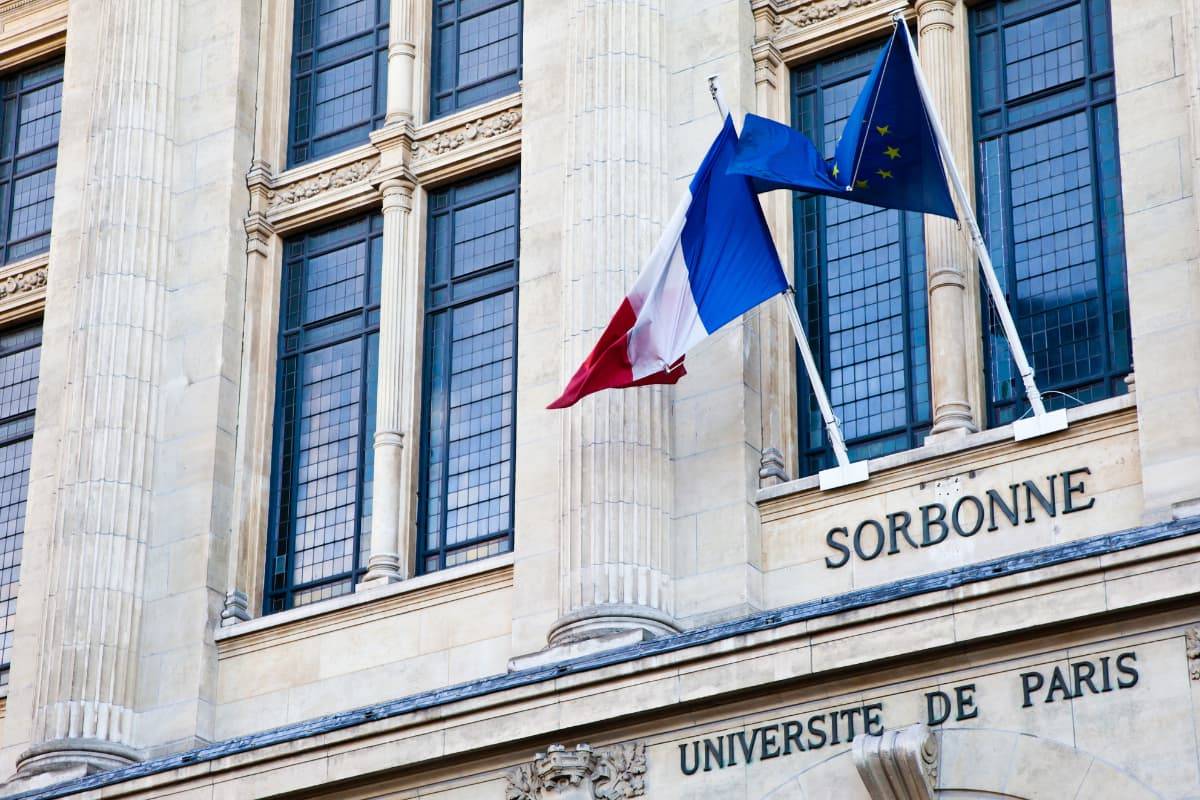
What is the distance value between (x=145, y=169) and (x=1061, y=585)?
14.4 metres

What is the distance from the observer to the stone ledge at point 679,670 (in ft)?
75.7

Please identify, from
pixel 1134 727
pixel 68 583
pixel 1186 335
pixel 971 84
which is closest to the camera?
pixel 1134 727

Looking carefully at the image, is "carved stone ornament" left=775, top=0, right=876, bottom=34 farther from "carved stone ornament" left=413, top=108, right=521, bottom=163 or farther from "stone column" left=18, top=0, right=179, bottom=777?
"stone column" left=18, top=0, right=179, bottom=777

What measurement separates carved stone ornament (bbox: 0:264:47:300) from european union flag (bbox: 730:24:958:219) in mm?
11749

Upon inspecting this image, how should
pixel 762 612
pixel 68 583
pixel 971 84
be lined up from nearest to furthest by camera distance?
pixel 762 612, pixel 971 84, pixel 68 583

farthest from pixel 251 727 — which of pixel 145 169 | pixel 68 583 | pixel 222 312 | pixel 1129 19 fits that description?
pixel 1129 19

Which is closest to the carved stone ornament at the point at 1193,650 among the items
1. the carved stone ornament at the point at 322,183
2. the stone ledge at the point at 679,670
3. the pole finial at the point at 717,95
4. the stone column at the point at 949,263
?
the stone ledge at the point at 679,670

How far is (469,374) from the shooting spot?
30.6 meters

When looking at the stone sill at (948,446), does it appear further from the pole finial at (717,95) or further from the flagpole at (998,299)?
the pole finial at (717,95)

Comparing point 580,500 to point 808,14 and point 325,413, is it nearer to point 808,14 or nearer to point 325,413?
point 325,413

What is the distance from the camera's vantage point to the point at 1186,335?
2464cm

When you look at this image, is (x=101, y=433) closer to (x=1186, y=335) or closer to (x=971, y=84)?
(x=971, y=84)

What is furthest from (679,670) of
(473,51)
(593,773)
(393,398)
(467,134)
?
(473,51)

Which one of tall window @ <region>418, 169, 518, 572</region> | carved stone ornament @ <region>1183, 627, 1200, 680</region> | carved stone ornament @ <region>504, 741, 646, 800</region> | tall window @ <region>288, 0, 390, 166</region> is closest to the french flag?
tall window @ <region>418, 169, 518, 572</region>
